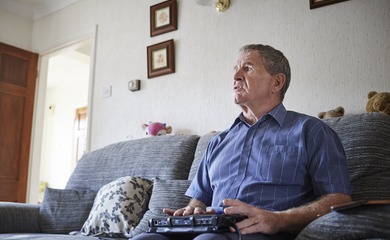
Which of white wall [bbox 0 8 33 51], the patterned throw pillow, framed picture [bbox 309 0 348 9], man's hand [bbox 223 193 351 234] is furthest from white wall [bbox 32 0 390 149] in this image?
man's hand [bbox 223 193 351 234]

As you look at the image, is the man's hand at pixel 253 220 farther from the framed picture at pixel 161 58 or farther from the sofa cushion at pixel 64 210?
the framed picture at pixel 161 58

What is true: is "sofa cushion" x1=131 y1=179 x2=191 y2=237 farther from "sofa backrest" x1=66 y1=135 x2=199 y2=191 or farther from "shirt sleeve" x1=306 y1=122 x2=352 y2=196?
"shirt sleeve" x1=306 y1=122 x2=352 y2=196

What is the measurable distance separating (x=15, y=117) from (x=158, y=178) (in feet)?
8.17

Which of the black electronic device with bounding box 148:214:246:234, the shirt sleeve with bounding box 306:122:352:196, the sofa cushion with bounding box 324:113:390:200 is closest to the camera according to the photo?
the black electronic device with bounding box 148:214:246:234

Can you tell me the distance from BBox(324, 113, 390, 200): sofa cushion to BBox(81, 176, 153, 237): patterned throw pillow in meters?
0.97

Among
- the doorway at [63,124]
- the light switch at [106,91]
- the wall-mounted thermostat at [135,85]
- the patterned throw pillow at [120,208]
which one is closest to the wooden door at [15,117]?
the light switch at [106,91]

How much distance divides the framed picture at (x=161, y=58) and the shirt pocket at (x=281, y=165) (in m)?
1.68

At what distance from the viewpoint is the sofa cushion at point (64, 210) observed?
6.81 feet

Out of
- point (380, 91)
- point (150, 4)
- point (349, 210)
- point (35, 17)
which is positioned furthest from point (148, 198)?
point (35, 17)

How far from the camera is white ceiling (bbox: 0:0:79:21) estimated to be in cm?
393

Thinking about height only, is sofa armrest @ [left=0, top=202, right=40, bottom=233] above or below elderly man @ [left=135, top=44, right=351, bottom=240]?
below

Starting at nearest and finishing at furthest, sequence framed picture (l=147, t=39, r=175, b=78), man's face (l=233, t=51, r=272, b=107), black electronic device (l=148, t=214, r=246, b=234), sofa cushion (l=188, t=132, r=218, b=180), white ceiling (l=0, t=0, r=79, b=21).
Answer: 1. black electronic device (l=148, t=214, r=246, b=234)
2. man's face (l=233, t=51, r=272, b=107)
3. sofa cushion (l=188, t=132, r=218, b=180)
4. framed picture (l=147, t=39, r=175, b=78)
5. white ceiling (l=0, t=0, r=79, b=21)

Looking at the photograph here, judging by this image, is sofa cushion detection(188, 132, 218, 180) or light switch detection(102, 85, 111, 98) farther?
light switch detection(102, 85, 111, 98)

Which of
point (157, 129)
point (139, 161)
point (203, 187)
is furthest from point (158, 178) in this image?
point (157, 129)
